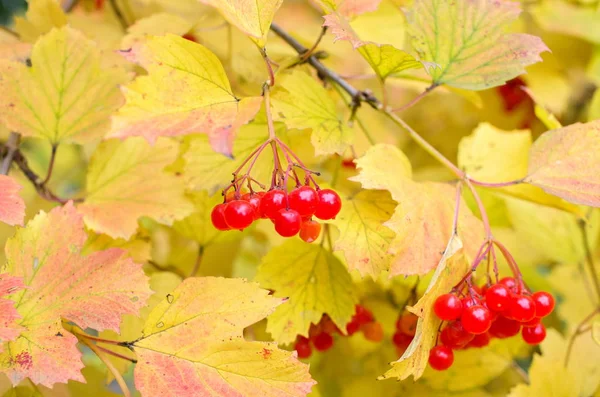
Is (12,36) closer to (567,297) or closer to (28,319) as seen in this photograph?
(28,319)

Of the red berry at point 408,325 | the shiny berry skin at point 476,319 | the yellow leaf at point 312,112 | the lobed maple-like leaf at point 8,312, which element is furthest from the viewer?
the red berry at point 408,325

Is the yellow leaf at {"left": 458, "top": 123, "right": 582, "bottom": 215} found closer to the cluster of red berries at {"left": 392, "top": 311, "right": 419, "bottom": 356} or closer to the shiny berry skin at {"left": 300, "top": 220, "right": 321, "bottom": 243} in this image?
the cluster of red berries at {"left": 392, "top": 311, "right": 419, "bottom": 356}

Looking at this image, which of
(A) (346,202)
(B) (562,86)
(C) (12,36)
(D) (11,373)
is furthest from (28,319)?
(B) (562,86)

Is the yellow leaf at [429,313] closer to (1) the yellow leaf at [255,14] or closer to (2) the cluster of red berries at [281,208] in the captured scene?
(2) the cluster of red berries at [281,208]

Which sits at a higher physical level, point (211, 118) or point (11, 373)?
point (211, 118)

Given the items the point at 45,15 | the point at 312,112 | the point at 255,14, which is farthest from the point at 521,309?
the point at 45,15

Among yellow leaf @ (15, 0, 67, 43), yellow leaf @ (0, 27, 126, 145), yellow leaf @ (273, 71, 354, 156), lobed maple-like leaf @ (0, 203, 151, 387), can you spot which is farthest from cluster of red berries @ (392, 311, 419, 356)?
yellow leaf @ (15, 0, 67, 43)

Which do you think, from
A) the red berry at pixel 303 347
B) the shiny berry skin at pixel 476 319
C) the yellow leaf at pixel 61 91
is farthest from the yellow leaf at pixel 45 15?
the shiny berry skin at pixel 476 319
